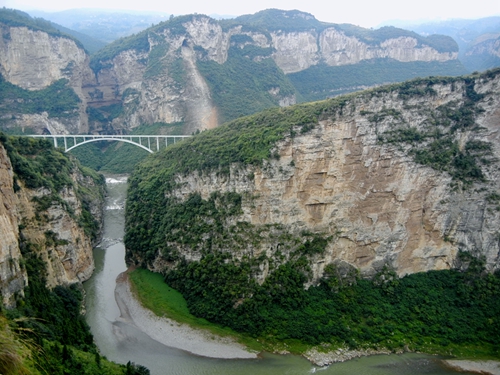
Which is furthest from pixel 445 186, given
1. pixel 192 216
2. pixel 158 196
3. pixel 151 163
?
pixel 151 163

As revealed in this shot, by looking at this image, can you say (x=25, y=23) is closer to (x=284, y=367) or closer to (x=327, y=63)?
(x=327, y=63)

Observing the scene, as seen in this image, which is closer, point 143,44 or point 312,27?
point 143,44

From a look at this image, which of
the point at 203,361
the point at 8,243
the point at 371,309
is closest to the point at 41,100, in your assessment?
the point at 8,243

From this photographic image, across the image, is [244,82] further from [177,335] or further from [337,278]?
[177,335]

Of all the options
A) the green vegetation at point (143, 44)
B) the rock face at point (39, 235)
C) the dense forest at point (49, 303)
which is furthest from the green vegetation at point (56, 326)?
the green vegetation at point (143, 44)

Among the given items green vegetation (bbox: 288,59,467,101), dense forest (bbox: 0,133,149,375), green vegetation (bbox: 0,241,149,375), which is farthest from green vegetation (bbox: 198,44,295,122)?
green vegetation (bbox: 0,241,149,375)
